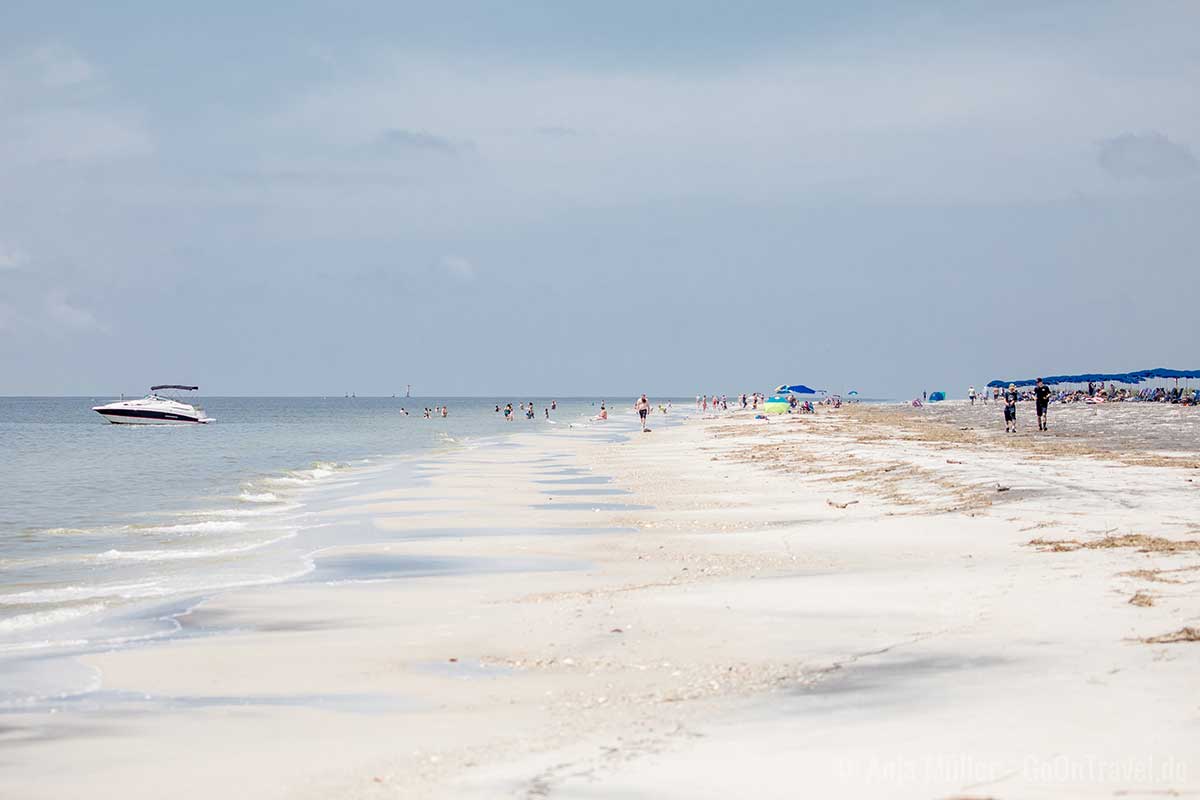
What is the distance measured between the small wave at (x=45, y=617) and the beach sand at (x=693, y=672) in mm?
1457

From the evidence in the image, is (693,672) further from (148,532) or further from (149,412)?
(149,412)

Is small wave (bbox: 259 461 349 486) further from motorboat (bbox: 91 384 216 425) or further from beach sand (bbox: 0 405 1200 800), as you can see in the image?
motorboat (bbox: 91 384 216 425)

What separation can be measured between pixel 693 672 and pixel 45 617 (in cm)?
880

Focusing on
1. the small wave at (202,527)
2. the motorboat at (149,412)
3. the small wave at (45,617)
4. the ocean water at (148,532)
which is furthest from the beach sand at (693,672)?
the motorboat at (149,412)

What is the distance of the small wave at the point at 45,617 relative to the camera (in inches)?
520

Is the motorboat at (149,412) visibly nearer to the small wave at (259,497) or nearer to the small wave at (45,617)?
the small wave at (259,497)

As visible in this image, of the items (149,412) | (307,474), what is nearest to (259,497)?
(307,474)

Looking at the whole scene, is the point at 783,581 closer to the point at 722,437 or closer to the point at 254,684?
the point at 254,684

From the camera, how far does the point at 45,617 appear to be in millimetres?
13734

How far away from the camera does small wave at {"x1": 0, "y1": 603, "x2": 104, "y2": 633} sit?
13195 mm

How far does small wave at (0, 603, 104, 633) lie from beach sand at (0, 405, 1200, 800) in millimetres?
1457

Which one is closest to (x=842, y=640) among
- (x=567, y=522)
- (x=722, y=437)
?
(x=567, y=522)

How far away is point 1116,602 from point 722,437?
4914cm

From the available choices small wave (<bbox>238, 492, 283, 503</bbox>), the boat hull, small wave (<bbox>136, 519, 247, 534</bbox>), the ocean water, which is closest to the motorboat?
the boat hull
